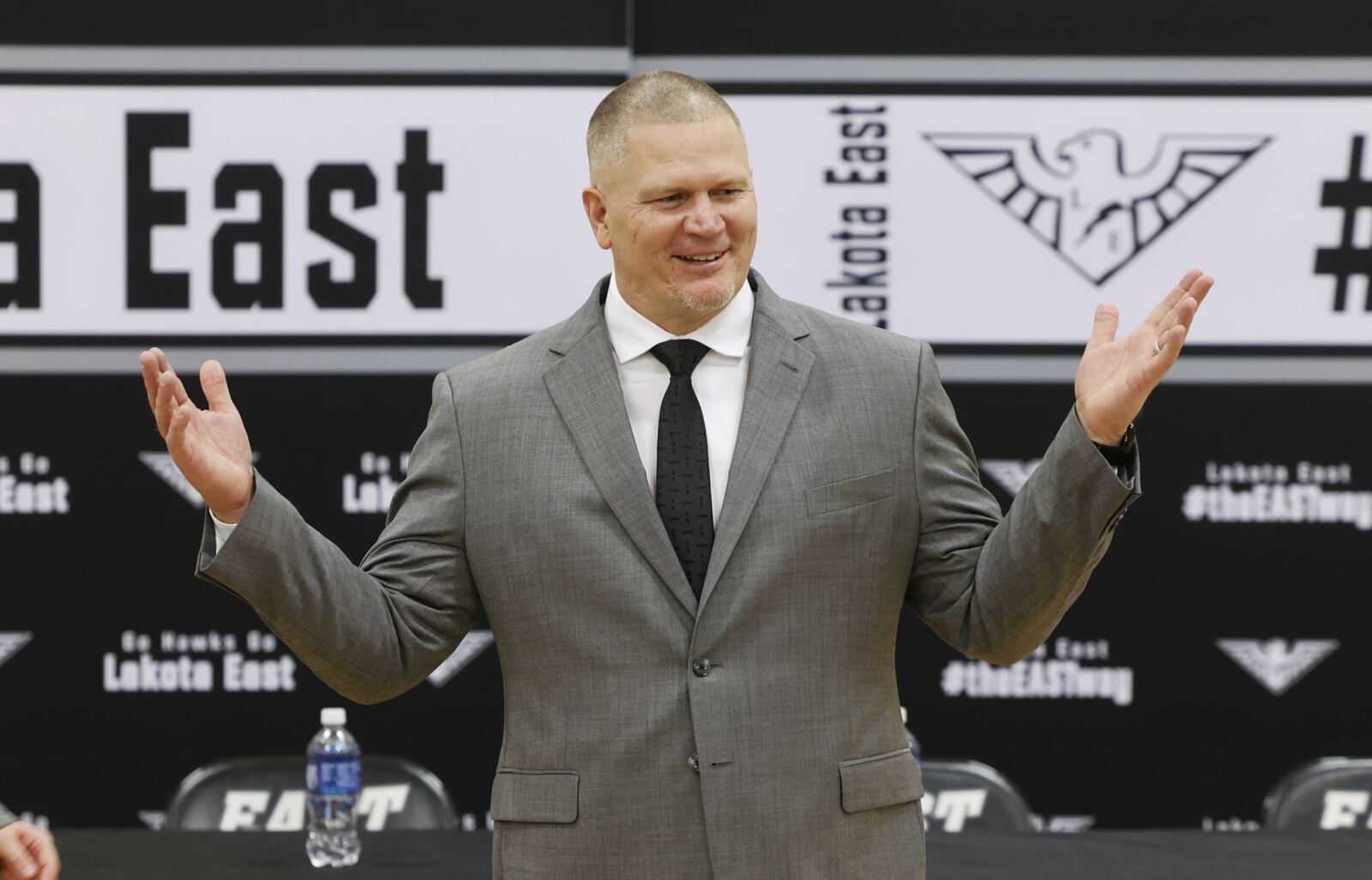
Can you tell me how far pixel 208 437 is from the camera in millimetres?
1854

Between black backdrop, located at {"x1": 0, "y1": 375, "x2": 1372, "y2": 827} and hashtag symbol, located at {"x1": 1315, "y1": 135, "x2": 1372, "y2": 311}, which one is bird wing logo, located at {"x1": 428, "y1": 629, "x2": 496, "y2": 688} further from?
hashtag symbol, located at {"x1": 1315, "y1": 135, "x2": 1372, "y2": 311}

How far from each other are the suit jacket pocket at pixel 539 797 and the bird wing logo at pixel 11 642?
2.46 m

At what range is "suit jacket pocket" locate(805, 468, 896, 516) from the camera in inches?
77.9

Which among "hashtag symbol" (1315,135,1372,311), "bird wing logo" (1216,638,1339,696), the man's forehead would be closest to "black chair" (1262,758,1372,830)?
"bird wing logo" (1216,638,1339,696)

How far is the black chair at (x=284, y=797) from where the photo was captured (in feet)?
11.1

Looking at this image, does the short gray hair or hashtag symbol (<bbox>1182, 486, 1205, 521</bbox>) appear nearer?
the short gray hair

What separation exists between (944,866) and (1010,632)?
→ 0.93 m

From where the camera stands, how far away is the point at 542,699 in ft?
6.52

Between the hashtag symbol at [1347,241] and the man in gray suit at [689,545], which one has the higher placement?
the hashtag symbol at [1347,241]

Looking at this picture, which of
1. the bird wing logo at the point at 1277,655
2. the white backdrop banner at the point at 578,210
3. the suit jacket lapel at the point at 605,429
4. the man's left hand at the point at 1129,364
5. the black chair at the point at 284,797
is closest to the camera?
the man's left hand at the point at 1129,364

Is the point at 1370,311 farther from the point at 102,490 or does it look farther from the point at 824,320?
the point at 102,490

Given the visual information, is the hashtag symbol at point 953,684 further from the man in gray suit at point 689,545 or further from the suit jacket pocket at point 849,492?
the suit jacket pocket at point 849,492

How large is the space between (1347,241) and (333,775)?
294 centimetres

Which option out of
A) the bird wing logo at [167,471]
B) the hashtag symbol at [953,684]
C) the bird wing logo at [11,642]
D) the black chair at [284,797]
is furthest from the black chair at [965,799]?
the bird wing logo at [11,642]
